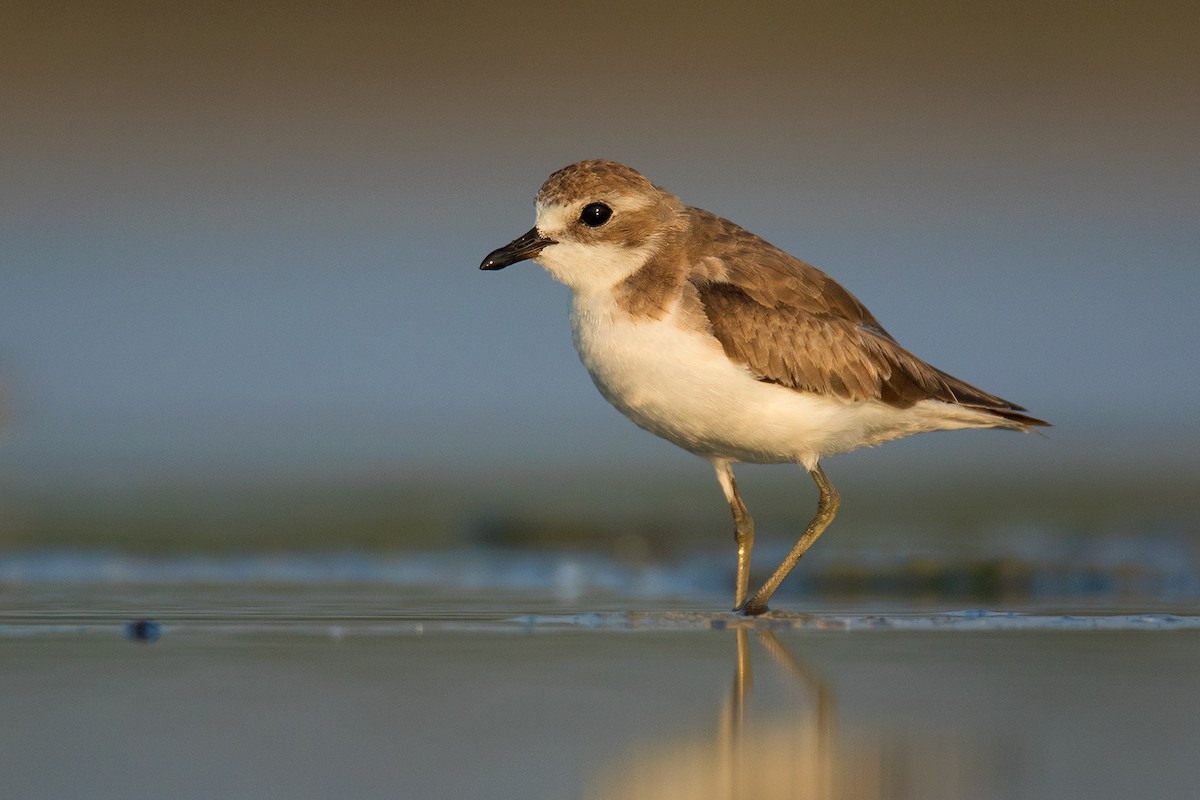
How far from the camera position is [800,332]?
26.7 feet

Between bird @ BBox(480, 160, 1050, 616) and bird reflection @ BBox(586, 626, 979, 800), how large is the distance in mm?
2292

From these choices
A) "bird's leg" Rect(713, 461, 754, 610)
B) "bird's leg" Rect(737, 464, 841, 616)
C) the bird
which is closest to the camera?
the bird

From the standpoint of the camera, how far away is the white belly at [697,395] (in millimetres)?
7762

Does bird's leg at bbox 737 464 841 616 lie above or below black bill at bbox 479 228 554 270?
below

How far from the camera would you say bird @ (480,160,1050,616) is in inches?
308

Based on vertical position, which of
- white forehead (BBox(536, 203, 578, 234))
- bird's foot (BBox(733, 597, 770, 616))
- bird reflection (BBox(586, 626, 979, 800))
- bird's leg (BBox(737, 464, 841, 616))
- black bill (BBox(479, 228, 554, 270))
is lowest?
bird reflection (BBox(586, 626, 979, 800))

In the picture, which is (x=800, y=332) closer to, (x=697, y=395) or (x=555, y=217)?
(x=697, y=395)

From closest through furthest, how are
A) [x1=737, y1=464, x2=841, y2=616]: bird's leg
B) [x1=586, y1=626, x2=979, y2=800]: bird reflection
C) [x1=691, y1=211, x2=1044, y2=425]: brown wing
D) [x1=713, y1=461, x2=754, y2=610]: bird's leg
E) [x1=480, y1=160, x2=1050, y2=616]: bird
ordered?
[x1=586, y1=626, x2=979, y2=800]: bird reflection → [x1=480, y1=160, x2=1050, y2=616]: bird → [x1=691, y1=211, x2=1044, y2=425]: brown wing → [x1=737, y1=464, x2=841, y2=616]: bird's leg → [x1=713, y1=461, x2=754, y2=610]: bird's leg

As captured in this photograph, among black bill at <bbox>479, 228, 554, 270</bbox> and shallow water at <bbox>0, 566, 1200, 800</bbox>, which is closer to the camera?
shallow water at <bbox>0, 566, 1200, 800</bbox>

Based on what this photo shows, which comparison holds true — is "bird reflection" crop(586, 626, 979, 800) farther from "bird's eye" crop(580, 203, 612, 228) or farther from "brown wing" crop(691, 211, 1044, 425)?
"bird's eye" crop(580, 203, 612, 228)

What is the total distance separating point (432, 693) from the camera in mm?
5867

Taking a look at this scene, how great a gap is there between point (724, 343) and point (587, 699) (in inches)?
96.4

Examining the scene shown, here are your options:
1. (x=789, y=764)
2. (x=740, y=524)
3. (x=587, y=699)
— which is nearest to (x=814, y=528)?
(x=740, y=524)

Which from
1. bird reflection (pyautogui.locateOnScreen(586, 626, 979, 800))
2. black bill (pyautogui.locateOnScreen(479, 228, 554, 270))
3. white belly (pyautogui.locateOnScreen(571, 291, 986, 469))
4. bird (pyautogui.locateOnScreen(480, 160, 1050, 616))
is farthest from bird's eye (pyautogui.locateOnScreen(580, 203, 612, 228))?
bird reflection (pyautogui.locateOnScreen(586, 626, 979, 800))
